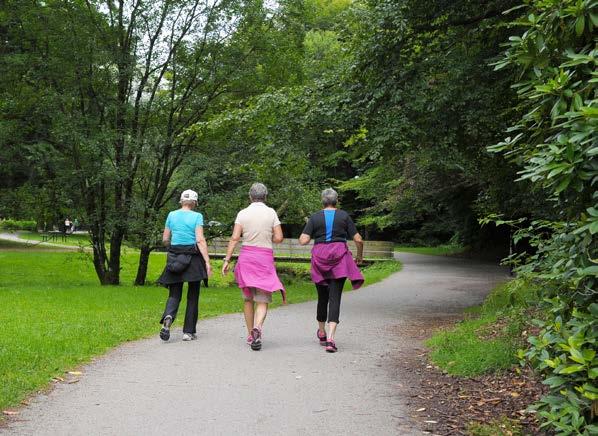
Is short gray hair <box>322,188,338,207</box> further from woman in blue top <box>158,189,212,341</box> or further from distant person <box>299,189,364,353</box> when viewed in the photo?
woman in blue top <box>158,189,212,341</box>

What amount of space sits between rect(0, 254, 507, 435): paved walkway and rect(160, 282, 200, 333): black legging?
0.26m

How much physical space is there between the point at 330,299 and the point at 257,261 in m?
0.97

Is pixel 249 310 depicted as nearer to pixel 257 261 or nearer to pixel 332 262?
pixel 257 261

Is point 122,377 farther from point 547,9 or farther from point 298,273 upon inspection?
point 298,273

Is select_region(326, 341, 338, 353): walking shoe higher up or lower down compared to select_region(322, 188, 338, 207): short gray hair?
lower down

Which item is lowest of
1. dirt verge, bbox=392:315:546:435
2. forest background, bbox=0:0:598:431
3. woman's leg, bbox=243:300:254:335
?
dirt verge, bbox=392:315:546:435

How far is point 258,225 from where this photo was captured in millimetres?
7410

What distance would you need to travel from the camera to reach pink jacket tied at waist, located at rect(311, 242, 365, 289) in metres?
7.41

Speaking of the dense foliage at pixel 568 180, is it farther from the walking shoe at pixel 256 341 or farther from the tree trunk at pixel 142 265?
the tree trunk at pixel 142 265

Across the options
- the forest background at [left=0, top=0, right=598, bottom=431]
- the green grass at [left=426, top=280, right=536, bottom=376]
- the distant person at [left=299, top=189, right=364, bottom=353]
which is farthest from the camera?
the forest background at [left=0, top=0, right=598, bottom=431]

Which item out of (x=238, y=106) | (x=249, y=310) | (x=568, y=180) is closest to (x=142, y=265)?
(x=238, y=106)

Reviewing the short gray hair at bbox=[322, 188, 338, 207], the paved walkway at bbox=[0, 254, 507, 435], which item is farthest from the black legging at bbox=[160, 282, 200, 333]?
the short gray hair at bbox=[322, 188, 338, 207]

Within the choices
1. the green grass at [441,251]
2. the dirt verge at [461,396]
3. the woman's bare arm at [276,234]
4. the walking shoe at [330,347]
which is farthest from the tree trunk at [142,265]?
the green grass at [441,251]

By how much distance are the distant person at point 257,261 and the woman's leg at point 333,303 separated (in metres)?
0.57
